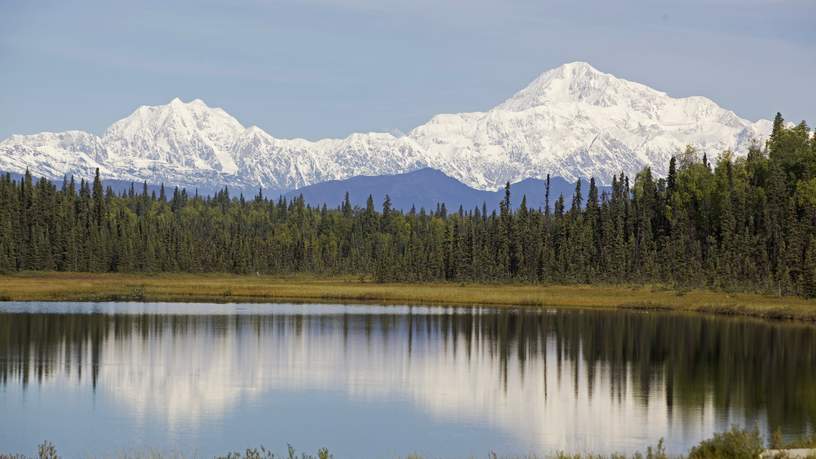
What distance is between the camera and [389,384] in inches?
2360

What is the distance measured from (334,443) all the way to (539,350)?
36.0m

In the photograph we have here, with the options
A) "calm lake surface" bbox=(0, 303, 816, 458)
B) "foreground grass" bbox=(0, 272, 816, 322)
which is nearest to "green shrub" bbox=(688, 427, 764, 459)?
"calm lake surface" bbox=(0, 303, 816, 458)

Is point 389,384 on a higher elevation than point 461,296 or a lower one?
lower

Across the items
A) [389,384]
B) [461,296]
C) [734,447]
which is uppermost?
[734,447]

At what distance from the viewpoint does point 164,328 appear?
292 ft

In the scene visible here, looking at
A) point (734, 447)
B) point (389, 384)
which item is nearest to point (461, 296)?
point (389, 384)

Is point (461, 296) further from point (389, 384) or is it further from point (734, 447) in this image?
point (734, 447)

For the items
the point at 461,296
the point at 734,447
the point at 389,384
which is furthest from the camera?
the point at 461,296

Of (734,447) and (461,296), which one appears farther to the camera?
(461,296)

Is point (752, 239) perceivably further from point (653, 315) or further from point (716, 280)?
point (653, 315)

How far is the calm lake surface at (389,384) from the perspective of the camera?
4438 cm

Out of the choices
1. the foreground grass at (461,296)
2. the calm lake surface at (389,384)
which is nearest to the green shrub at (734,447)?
the calm lake surface at (389,384)

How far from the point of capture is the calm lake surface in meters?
44.4

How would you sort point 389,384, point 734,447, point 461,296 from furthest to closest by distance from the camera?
1. point 461,296
2. point 389,384
3. point 734,447
